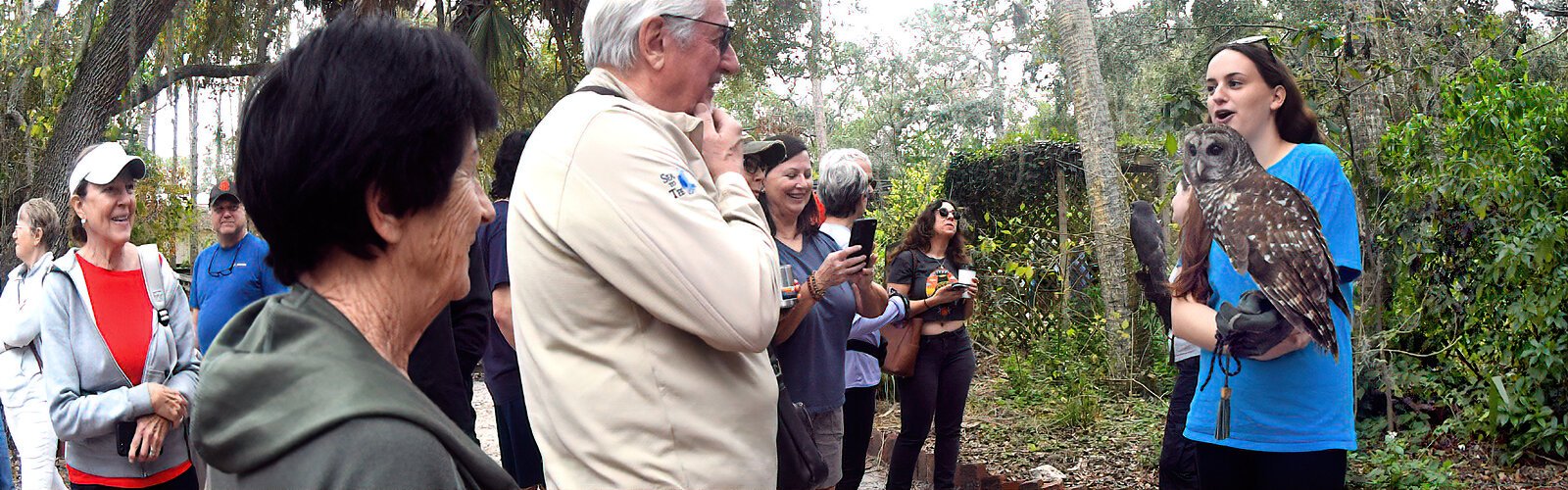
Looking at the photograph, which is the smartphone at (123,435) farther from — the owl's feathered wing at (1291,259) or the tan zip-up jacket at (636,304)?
the owl's feathered wing at (1291,259)

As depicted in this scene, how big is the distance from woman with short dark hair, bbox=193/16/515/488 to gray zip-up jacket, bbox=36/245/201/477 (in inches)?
104

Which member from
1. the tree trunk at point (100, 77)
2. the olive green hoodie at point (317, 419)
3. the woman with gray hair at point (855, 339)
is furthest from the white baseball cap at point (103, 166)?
the tree trunk at point (100, 77)

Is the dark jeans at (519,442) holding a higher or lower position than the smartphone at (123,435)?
lower

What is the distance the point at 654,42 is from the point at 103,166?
2464mm

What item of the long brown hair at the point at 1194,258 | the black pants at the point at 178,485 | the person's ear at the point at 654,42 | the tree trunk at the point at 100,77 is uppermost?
the tree trunk at the point at 100,77

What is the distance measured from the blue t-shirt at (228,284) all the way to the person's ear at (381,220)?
363 centimetres

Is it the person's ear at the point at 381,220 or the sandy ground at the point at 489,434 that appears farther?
the sandy ground at the point at 489,434

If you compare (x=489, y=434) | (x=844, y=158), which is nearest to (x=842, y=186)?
(x=844, y=158)

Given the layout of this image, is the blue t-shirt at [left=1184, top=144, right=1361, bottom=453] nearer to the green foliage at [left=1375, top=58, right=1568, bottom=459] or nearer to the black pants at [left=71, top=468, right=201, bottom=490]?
the green foliage at [left=1375, top=58, right=1568, bottom=459]

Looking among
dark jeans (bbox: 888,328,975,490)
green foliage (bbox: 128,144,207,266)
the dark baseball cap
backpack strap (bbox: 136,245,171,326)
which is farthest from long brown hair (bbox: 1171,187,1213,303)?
green foliage (bbox: 128,144,207,266)

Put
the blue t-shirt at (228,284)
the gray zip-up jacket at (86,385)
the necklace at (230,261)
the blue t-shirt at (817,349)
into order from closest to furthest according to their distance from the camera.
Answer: the gray zip-up jacket at (86,385), the blue t-shirt at (817,349), the blue t-shirt at (228,284), the necklace at (230,261)

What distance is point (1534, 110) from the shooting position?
4.88 m

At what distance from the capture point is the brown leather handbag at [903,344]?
5.10 meters

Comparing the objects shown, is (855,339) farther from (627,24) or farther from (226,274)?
(627,24)
